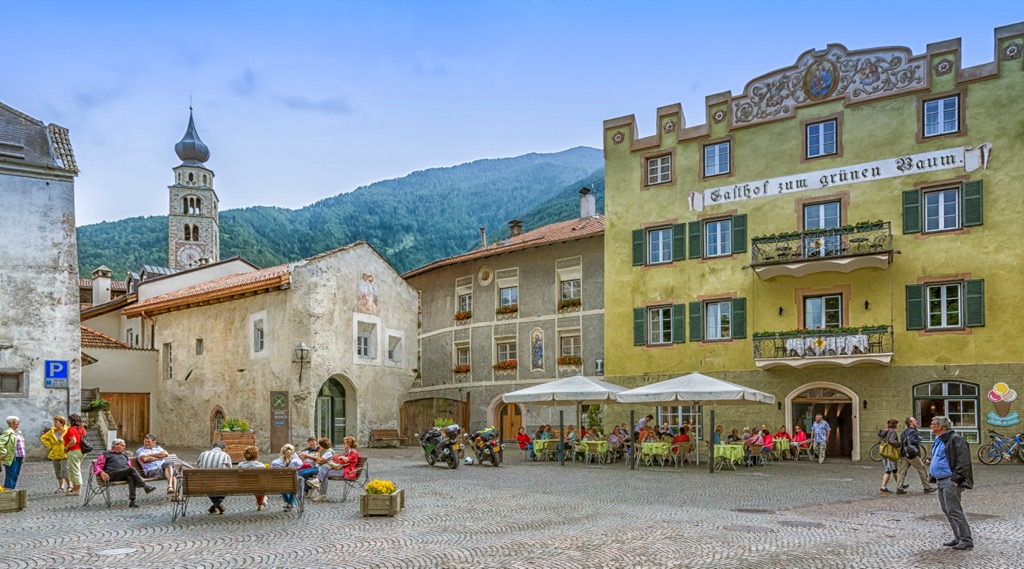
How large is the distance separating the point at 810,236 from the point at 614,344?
25.4ft

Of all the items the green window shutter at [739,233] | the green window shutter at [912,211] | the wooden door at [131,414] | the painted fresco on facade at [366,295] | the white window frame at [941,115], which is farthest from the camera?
the wooden door at [131,414]

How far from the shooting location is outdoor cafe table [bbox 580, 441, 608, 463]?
82.7 feet

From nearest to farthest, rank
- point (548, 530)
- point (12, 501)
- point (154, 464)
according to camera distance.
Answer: point (548, 530) → point (12, 501) → point (154, 464)

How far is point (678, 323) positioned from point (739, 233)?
3.48 meters

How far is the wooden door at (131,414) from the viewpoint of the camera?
123 ft

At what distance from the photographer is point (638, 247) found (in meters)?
32.2

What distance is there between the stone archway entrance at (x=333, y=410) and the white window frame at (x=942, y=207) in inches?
781

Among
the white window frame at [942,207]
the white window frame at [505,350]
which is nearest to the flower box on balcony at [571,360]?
the white window frame at [505,350]

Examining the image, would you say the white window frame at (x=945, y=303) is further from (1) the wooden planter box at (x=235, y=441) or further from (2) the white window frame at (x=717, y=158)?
(1) the wooden planter box at (x=235, y=441)

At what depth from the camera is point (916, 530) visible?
12367mm

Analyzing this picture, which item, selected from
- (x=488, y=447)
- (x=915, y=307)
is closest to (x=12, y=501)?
(x=488, y=447)

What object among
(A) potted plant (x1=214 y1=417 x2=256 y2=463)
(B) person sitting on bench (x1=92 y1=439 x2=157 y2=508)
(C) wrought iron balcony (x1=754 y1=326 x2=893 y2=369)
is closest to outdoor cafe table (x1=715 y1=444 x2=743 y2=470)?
(C) wrought iron balcony (x1=754 y1=326 x2=893 y2=369)

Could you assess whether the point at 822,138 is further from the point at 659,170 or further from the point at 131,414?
the point at 131,414

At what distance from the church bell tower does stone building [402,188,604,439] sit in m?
59.3
